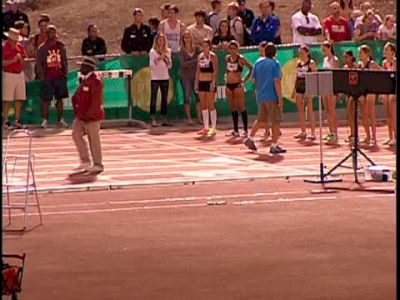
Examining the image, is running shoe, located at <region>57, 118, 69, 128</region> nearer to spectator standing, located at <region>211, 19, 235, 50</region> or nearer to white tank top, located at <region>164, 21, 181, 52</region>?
white tank top, located at <region>164, 21, 181, 52</region>

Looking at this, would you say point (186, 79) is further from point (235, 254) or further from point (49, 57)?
point (235, 254)

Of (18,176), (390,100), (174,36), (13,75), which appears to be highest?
(174,36)

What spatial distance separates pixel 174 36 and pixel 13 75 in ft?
12.7

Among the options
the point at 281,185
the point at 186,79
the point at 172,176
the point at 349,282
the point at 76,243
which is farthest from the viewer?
the point at 186,79

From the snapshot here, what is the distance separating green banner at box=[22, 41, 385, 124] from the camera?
89.4 feet

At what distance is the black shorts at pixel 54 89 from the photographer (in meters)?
26.4

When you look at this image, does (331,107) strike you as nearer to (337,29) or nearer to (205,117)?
(205,117)

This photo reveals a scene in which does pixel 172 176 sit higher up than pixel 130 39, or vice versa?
pixel 130 39

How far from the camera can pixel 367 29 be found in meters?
28.2

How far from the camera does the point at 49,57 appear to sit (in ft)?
86.3

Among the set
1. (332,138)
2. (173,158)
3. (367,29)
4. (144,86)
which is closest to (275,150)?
(173,158)

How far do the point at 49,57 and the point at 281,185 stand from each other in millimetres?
9543

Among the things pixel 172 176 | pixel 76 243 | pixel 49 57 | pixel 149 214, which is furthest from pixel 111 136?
pixel 76 243

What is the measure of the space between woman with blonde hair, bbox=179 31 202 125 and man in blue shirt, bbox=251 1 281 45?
1.71 m
